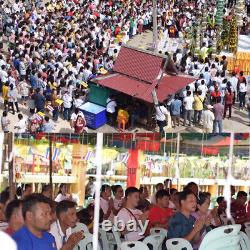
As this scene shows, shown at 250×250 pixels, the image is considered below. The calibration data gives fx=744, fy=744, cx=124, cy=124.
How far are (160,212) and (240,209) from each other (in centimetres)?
80

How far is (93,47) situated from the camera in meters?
20.7

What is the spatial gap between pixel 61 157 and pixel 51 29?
51.9 feet

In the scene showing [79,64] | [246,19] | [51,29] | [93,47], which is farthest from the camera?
[246,19]

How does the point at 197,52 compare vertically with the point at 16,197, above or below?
above

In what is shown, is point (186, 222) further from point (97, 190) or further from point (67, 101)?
point (67, 101)

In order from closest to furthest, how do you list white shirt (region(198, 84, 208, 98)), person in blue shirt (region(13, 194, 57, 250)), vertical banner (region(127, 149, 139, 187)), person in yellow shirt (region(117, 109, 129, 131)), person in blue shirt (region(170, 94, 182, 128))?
person in blue shirt (region(13, 194, 57, 250)), vertical banner (region(127, 149, 139, 187)), person in yellow shirt (region(117, 109, 129, 131)), person in blue shirt (region(170, 94, 182, 128)), white shirt (region(198, 84, 208, 98))

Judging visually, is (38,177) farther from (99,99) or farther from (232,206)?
(99,99)

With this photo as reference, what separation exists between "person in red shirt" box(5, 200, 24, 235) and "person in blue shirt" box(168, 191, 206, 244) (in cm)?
154

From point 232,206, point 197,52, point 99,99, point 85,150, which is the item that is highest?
point 197,52

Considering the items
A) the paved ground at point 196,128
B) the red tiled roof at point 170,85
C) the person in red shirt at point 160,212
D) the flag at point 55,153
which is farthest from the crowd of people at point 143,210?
the red tiled roof at point 170,85

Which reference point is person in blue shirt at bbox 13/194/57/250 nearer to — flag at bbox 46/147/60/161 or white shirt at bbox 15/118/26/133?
flag at bbox 46/147/60/161

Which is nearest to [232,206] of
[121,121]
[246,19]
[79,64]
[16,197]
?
[16,197]

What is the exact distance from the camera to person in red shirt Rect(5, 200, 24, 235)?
6.47m

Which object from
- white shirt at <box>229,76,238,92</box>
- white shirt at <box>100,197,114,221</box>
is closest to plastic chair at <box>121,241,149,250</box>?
white shirt at <box>100,197,114,221</box>
